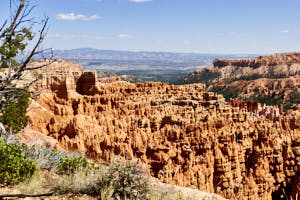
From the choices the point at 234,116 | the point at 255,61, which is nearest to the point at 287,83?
the point at 255,61

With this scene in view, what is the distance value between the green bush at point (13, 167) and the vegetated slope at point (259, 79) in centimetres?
7049

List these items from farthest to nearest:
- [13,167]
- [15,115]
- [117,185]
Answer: [15,115]
[13,167]
[117,185]

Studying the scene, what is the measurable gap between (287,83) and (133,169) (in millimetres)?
95253

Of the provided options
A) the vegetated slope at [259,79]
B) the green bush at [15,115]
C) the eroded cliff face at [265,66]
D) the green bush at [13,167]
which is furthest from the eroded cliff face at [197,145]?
the eroded cliff face at [265,66]

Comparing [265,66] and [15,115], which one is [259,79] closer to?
[265,66]

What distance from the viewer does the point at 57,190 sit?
5934mm

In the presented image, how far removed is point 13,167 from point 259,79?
100 meters

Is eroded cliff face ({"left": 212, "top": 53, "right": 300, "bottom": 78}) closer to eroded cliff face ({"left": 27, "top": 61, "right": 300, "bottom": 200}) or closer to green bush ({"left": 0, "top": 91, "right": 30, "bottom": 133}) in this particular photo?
eroded cliff face ({"left": 27, "top": 61, "right": 300, "bottom": 200})

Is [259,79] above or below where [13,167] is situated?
below

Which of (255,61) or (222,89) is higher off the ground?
(255,61)

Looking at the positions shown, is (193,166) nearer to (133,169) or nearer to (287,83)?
→ (133,169)

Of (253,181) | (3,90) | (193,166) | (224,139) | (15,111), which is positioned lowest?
(253,181)

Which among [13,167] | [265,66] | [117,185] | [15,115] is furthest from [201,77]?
[13,167]

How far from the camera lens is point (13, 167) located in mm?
6270
